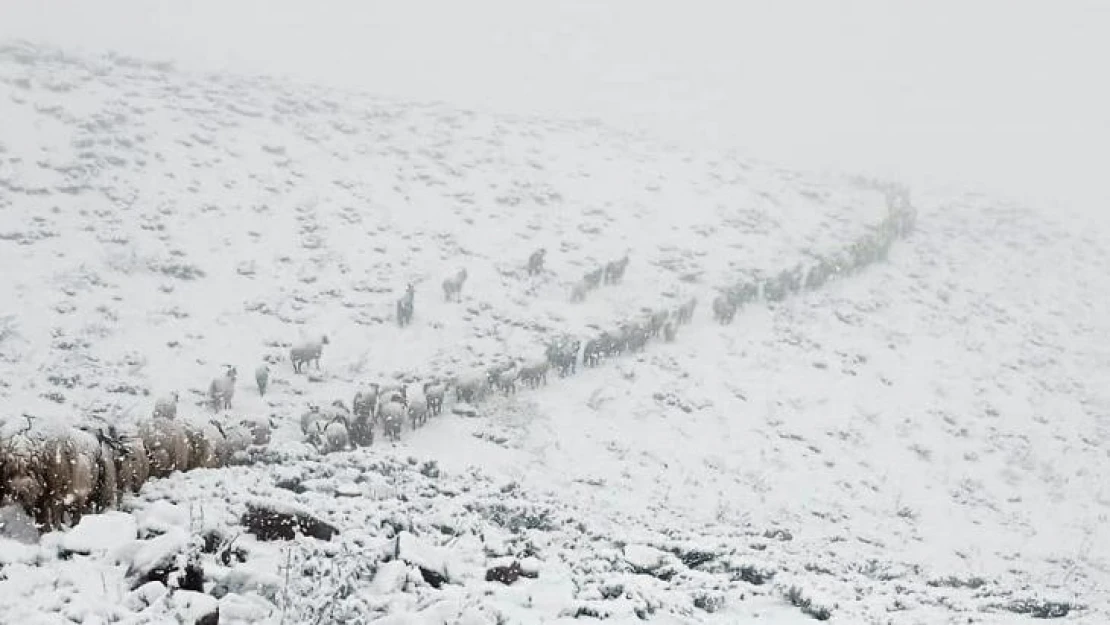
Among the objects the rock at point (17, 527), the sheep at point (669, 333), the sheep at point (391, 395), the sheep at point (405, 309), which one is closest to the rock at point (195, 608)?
the rock at point (17, 527)

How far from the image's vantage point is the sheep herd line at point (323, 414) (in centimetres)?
538

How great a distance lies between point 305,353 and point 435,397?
255 centimetres

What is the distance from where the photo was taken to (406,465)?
30.9 ft

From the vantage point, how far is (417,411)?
12.6 m

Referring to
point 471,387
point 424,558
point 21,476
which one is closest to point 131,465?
point 21,476

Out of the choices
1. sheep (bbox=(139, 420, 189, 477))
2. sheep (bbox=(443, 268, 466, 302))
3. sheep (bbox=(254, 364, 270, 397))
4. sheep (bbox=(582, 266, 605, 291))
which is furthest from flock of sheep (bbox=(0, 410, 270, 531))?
sheep (bbox=(582, 266, 605, 291))

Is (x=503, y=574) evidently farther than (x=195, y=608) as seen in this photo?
Yes

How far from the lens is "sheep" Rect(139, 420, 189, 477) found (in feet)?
22.1

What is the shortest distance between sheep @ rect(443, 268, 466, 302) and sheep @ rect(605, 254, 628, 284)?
376cm

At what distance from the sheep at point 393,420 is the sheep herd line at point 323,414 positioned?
16 mm

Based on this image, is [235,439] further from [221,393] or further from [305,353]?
[305,353]

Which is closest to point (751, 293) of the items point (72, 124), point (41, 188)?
point (41, 188)

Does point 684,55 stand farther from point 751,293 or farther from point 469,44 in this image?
point 751,293

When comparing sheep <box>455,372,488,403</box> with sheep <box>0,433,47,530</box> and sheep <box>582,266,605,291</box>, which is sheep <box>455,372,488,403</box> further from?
sheep <box>0,433,47,530</box>
